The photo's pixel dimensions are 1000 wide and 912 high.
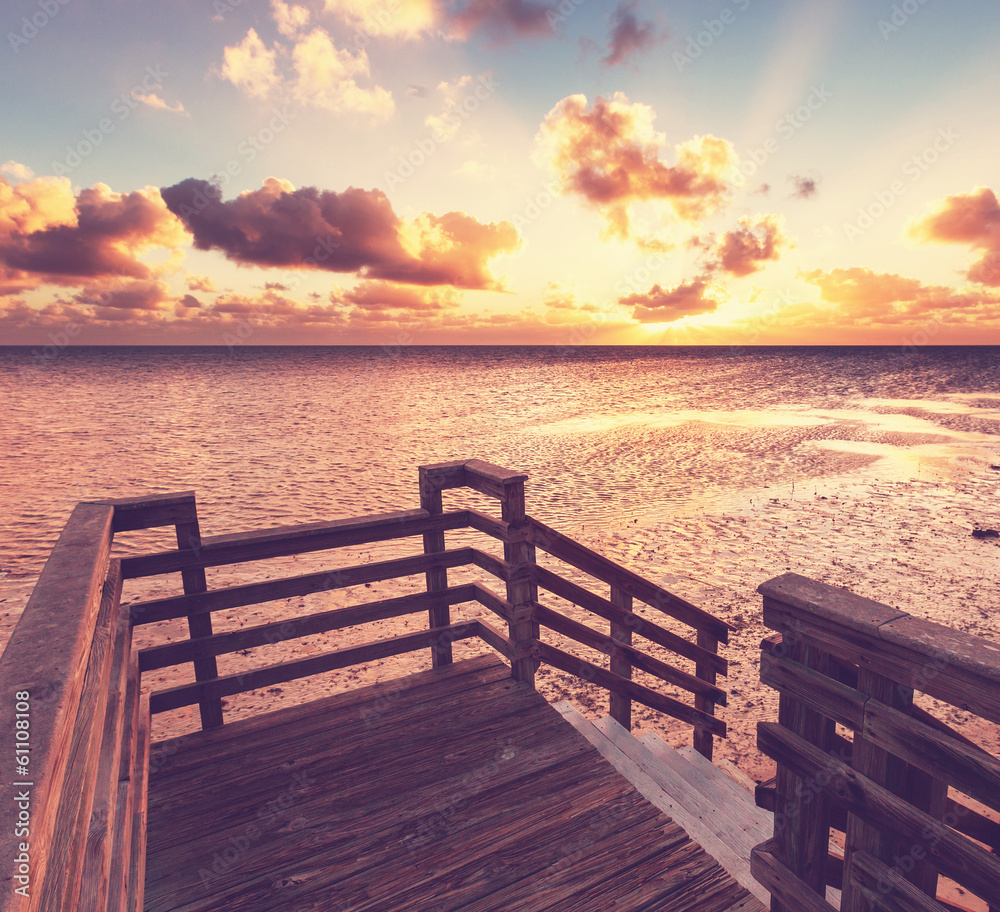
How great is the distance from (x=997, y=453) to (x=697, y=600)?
19.3m

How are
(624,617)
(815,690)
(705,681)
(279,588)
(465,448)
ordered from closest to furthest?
(815,690) < (279,588) < (624,617) < (705,681) < (465,448)

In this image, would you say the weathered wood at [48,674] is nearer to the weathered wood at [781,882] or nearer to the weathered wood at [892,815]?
the weathered wood at [892,815]

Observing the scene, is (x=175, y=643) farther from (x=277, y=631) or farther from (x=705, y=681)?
(x=705, y=681)

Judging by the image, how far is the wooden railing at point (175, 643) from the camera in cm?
119

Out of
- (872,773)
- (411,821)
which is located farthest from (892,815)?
(411,821)

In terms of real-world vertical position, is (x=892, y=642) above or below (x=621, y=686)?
above

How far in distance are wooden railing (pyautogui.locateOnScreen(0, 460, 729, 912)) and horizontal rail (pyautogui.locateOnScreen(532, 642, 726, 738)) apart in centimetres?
1

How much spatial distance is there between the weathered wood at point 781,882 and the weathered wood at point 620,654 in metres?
1.88

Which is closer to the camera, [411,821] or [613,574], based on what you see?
[411,821]

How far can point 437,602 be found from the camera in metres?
4.19

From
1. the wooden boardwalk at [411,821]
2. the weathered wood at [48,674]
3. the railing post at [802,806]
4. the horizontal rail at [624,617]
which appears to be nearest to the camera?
the weathered wood at [48,674]

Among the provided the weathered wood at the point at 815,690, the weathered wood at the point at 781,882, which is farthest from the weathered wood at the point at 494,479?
the weathered wood at the point at 781,882

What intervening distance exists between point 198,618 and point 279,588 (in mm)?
487

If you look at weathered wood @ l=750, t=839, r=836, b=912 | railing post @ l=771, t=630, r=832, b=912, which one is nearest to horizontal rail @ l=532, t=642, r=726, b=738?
Result: weathered wood @ l=750, t=839, r=836, b=912
